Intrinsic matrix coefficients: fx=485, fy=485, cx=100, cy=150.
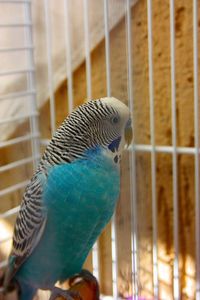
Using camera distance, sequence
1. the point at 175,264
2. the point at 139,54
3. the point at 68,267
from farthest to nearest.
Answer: the point at 175,264
the point at 139,54
the point at 68,267

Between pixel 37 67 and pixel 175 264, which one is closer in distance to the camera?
pixel 37 67

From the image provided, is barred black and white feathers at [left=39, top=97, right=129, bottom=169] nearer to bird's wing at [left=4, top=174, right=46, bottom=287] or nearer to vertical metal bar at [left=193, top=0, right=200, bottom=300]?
bird's wing at [left=4, top=174, right=46, bottom=287]

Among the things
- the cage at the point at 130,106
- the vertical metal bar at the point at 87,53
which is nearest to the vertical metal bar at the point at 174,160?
the cage at the point at 130,106

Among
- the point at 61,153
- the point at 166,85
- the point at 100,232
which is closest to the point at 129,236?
the point at 100,232

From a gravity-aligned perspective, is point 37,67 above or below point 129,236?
above

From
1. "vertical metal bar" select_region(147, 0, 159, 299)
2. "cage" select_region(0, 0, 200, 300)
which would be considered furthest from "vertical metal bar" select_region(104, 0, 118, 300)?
"vertical metal bar" select_region(147, 0, 159, 299)

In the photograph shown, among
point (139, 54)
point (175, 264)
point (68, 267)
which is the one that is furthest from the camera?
point (175, 264)

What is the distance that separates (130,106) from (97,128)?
10 cm

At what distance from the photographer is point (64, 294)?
1.49ft

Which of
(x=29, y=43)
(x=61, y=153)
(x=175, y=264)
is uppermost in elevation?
(x=29, y=43)

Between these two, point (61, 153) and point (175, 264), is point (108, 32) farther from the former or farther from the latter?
point (175, 264)

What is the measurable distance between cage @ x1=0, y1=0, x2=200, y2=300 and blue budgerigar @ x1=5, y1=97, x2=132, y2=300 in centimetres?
2

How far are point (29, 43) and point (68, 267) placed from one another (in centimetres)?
23

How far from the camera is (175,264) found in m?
0.74
